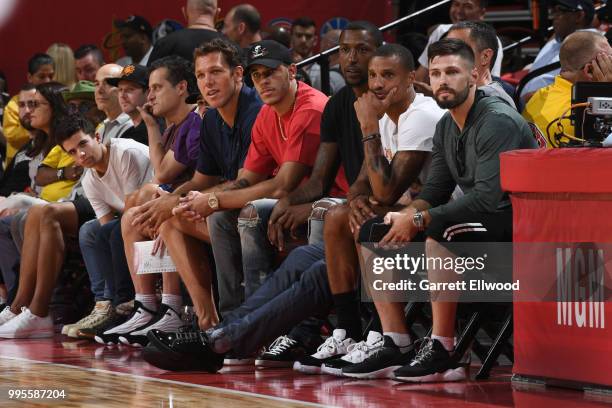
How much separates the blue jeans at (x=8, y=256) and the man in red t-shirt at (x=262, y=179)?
243cm

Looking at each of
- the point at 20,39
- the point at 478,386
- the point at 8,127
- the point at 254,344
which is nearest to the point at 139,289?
the point at 254,344

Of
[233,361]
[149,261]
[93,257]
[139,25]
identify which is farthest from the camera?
[139,25]

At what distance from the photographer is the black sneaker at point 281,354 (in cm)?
555

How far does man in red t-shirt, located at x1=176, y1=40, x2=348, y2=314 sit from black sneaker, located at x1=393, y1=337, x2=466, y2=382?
1.10 metres

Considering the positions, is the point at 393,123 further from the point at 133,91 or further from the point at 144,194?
the point at 133,91

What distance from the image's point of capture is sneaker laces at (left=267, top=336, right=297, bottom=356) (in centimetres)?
556

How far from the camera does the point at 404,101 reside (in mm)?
5539

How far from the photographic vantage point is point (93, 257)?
720cm

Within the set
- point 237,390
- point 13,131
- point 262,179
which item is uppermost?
point 13,131

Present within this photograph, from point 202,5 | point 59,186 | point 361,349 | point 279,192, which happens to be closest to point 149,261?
point 279,192

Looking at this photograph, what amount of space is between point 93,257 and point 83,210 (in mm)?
518

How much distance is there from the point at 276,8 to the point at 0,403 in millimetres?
7216

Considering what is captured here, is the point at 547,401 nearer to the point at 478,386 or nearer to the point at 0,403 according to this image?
the point at 478,386

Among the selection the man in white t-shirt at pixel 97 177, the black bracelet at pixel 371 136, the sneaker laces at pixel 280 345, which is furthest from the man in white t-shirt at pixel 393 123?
the man in white t-shirt at pixel 97 177
